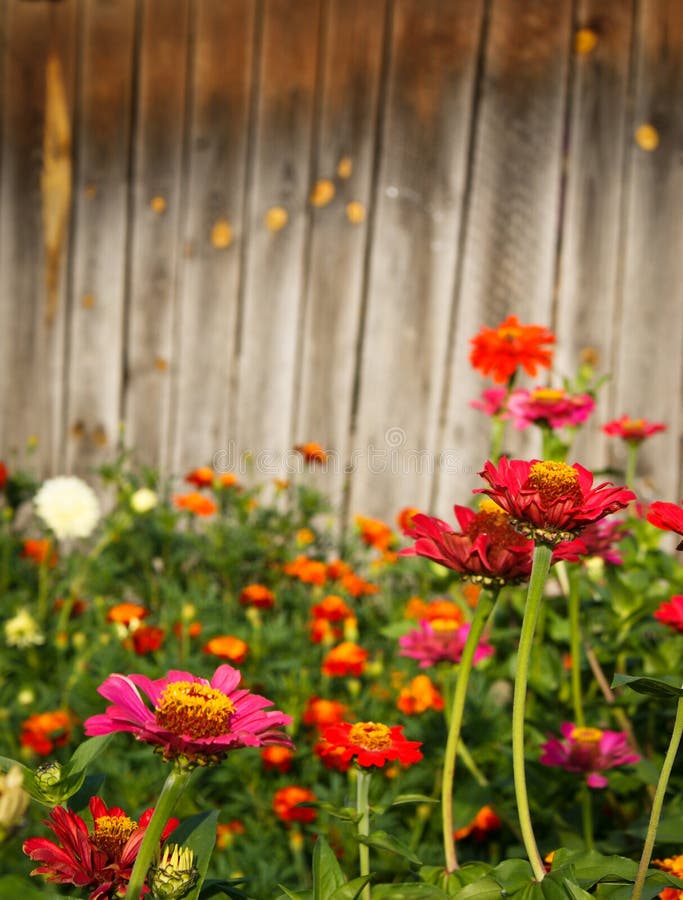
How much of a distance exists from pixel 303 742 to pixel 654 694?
1.10 m

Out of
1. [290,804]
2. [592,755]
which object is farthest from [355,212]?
[592,755]

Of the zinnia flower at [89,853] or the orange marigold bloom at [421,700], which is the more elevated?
the zinnia flower at [89,853]

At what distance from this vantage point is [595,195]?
2.24 m

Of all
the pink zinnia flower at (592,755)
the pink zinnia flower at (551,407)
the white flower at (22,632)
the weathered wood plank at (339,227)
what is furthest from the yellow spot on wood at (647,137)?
the white flower at (22,632)

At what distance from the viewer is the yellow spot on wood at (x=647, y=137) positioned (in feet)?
7.21

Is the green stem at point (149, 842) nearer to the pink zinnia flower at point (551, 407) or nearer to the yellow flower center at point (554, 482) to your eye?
the yellow flower center at point (554, 482)

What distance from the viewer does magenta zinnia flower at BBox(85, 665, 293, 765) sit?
21.4 inches

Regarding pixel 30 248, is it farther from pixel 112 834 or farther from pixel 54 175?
pixel 112 834

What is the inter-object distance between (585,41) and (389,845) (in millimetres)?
2022

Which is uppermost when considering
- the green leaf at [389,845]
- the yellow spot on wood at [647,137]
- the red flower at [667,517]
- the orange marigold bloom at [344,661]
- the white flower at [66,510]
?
the yellow spot on wood at [647,137]

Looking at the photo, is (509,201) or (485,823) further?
(509,201)

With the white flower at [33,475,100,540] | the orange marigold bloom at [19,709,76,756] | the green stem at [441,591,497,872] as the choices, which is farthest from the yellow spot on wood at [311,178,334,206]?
the green stem at [441,591,497,872]

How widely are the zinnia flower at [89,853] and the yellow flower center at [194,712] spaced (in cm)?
9

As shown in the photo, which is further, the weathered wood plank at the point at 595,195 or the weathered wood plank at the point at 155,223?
the weathered wood plank at the point at 155,223
